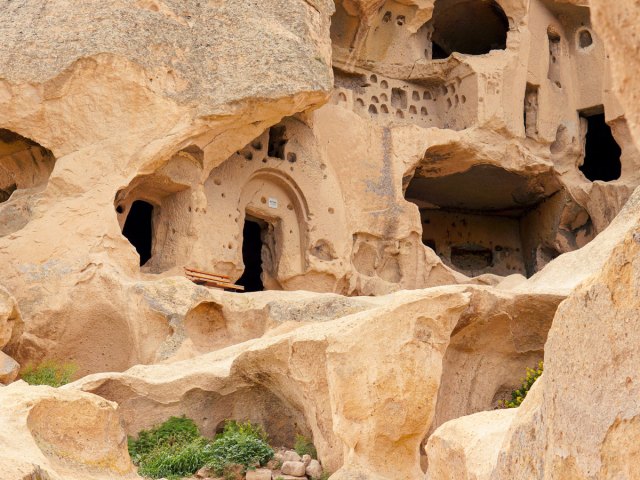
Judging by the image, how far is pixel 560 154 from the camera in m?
17.6

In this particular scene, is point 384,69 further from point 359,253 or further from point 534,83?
point 359,253

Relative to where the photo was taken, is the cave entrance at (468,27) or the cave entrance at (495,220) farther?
the cave entrance at (468,27)

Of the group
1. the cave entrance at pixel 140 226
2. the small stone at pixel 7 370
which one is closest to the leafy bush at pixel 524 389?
the small stone at pixel 7 370

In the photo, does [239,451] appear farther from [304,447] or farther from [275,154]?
[275,154]

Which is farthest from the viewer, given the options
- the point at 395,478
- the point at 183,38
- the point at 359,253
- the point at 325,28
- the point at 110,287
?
the point at 359,253

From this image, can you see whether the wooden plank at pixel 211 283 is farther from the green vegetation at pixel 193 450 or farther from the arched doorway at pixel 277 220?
the green vegetation at pixel 193 450

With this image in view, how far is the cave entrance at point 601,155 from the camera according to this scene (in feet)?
65.3

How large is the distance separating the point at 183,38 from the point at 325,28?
2382 millimetres

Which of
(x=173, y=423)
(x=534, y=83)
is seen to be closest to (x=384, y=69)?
(x=534, y=83)

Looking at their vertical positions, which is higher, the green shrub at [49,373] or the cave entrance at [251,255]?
the green shrub at [49,373]

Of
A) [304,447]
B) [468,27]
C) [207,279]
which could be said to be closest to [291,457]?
[304,447]

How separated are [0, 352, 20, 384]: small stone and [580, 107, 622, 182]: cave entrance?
45.2ft

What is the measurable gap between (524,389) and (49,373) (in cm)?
461

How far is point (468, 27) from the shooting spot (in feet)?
63.1
